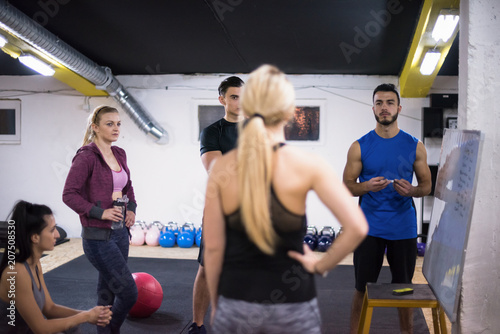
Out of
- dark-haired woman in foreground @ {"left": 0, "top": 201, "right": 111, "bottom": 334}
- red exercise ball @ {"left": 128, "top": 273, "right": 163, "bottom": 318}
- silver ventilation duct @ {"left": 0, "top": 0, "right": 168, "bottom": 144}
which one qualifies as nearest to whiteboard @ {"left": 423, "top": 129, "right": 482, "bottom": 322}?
dark-haired woman in foreground @ {"left": 0, "top": 201, "right": 111, "bottom": 334}

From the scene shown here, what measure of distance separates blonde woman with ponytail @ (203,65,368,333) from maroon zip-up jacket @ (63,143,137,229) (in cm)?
128

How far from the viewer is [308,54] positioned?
522 cm

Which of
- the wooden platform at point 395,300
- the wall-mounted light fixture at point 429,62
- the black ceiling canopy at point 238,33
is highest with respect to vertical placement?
the black ceiling canopy at point 238,33

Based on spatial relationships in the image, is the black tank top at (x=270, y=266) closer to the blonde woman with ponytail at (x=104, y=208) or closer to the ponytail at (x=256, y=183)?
the ponytail at (x=256, y=183)

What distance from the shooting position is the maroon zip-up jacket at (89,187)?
92.7 inches

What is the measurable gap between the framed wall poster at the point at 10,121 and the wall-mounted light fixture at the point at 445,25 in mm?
5629

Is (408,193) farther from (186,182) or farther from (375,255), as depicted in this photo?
(186,182)

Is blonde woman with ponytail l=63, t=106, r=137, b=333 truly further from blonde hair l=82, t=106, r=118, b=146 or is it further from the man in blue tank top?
the man in blue tank top

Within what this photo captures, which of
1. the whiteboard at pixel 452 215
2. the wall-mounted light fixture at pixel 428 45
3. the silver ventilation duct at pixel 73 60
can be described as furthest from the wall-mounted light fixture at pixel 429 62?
the silver ventilation duct at pixel 73 60

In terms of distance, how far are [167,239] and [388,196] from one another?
4051 millimetres

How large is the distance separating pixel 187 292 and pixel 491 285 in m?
2.55

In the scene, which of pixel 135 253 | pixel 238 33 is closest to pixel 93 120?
pixel 238 33

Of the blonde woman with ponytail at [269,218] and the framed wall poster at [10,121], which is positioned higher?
the framed wall poster at [10,121]

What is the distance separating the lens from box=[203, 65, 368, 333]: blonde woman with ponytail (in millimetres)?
1202
